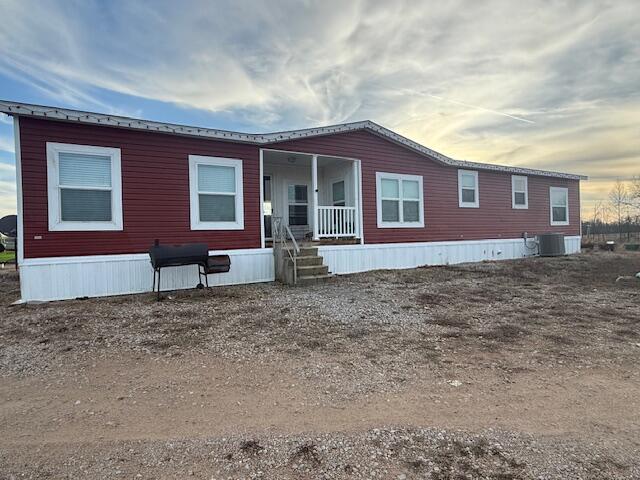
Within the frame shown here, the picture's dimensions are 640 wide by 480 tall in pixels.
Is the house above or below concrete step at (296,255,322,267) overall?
above

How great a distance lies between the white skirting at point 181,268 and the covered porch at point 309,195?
0.66 metres

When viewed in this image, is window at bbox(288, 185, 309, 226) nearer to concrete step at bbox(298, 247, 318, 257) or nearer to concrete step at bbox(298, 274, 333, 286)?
concrete step at bbox(298, 247, 318, 257)

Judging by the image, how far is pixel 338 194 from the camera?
11180 millimetres

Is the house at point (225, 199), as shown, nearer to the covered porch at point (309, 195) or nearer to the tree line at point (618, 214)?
the covered porch at point (309, 195)

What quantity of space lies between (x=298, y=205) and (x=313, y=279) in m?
3.48

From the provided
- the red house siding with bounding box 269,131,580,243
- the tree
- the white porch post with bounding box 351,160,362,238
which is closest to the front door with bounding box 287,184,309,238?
the white porch post with bounding box 351,160,362,238

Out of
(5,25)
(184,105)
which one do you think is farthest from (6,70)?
(184,105)

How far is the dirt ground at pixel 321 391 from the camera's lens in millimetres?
2162

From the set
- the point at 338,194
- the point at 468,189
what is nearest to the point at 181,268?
the point at 338,194

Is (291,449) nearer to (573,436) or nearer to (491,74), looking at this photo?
(573,436)

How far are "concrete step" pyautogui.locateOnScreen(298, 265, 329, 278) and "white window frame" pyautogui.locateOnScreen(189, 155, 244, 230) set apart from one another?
173cm

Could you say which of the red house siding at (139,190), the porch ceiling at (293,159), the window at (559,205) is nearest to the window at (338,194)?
the porch ceiling at (293,159)

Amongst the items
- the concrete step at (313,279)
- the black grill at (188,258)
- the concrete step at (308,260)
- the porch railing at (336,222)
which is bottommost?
the concrete step at (313,279)

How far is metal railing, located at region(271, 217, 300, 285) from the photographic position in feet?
27.1
